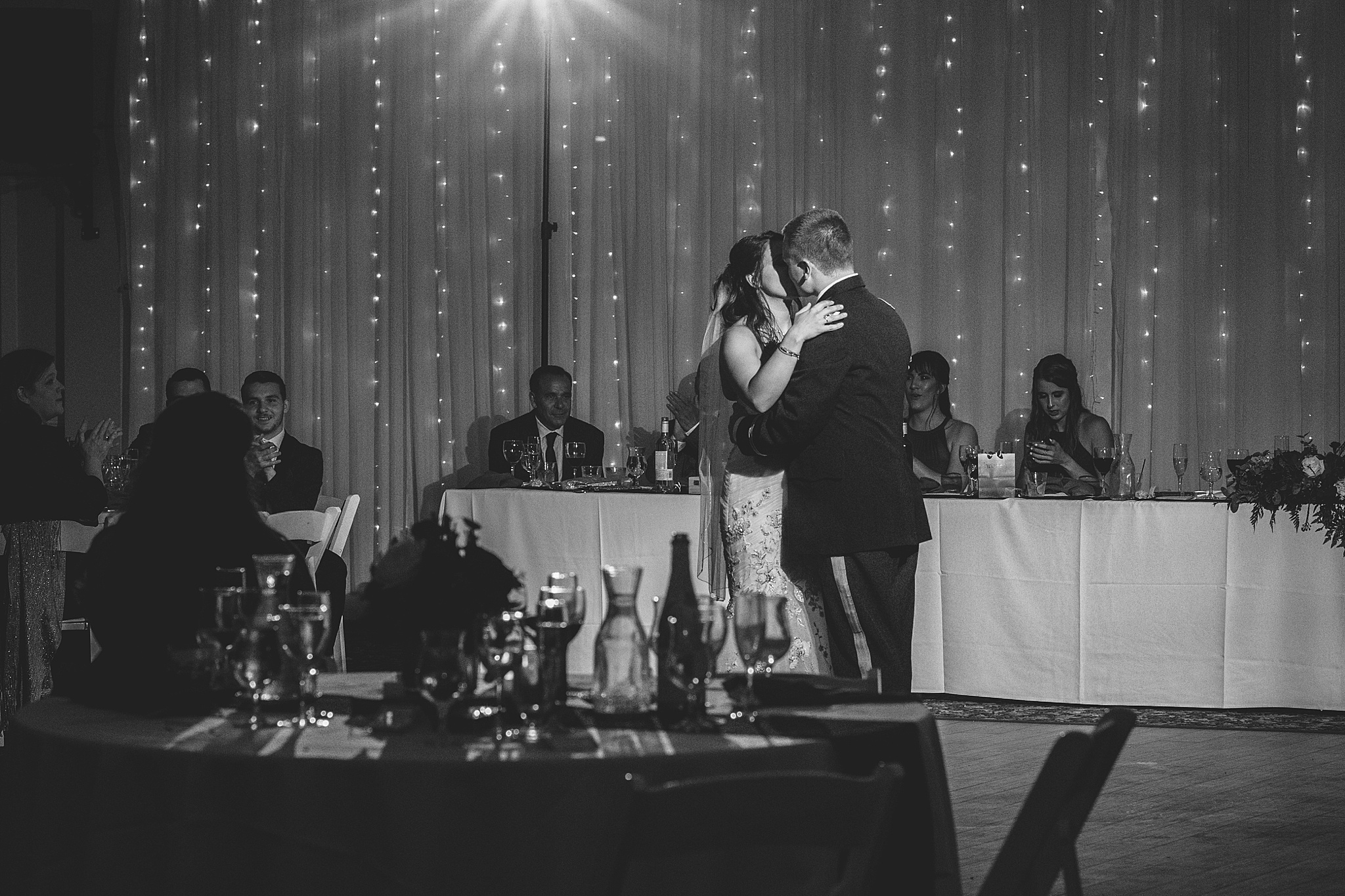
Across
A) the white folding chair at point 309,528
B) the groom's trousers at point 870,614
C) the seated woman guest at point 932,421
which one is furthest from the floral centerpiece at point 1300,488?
the white folding chair at point 309,528

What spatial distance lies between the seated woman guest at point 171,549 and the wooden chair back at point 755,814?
0.91 metres

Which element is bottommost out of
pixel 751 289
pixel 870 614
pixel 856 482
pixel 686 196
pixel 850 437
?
pixel 870 614

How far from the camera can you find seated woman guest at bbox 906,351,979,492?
6777 mm

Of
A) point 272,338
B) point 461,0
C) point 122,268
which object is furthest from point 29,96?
point 461,0

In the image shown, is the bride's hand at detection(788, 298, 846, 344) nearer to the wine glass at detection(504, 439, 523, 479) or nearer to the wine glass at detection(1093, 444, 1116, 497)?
the wine glass at detection(1093, 444, 1116, 497)

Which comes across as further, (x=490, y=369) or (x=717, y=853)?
(x=490, y=369)

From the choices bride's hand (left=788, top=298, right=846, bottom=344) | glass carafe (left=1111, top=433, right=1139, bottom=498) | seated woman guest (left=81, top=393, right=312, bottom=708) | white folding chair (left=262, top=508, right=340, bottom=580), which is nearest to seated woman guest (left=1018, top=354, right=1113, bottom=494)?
glass carafe (left=1111, top=433, right=1139, bottom=498)

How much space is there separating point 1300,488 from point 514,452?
10.1ft

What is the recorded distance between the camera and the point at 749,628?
213 cm

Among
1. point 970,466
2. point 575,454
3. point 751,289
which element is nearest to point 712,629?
point 751,289

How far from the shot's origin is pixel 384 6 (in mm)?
8586

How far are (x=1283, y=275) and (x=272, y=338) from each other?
18.2ft

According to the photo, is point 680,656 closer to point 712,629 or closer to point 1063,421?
point 712,629

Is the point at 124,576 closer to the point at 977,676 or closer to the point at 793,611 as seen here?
the point at 793,611
